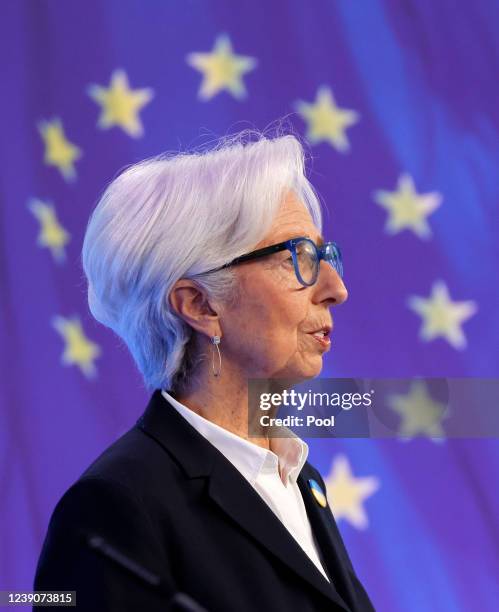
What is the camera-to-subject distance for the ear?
1640 mm

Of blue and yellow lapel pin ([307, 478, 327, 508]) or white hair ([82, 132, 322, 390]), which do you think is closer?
white hair ([82, 132, 322, 390])

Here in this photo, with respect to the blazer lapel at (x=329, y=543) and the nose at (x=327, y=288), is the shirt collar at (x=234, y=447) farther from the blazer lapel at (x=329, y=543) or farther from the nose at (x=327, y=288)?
the nose at (x=327, y=288)

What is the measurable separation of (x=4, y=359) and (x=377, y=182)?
3.57 ft

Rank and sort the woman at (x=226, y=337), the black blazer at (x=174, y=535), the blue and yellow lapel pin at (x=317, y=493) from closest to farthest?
the black blazer at (x=174, y=535)
the woman at (x=226, y=337)
the blue and yellow lapel pin at (x=317, y=493)

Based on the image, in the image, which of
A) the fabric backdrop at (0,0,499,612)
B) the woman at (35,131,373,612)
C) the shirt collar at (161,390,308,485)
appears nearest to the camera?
the woman at (35,131,373,612)

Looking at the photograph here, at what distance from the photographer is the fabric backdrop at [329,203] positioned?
2496 millimetres

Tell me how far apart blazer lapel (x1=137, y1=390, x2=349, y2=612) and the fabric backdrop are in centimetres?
97

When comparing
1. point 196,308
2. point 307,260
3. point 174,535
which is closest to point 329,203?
point 307,260

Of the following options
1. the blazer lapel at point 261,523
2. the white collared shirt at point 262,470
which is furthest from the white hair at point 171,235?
the blazer lapel at point 261,523

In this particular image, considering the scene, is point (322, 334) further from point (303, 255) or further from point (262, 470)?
point (262, 470)

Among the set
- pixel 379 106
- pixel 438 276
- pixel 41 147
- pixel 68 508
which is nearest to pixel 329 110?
pixel 379 106

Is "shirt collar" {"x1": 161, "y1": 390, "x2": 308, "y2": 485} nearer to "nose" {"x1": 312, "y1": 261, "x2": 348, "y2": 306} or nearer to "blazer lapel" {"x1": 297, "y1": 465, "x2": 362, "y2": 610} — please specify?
"blazer lapel" {"x1": 297, "y1": 465, "x2": 362, "y2": 610}

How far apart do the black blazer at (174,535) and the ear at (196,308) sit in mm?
150

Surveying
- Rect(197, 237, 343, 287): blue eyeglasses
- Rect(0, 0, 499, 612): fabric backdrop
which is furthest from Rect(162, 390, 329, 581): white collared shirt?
Rect(0, 0, 499, 612): fabric backdrop
